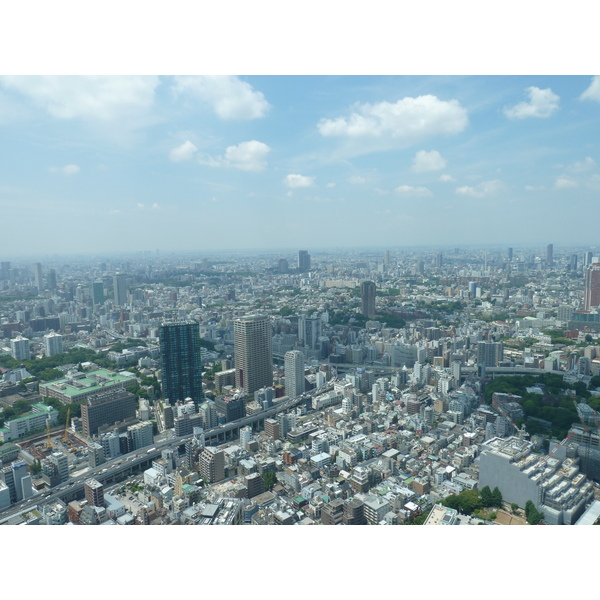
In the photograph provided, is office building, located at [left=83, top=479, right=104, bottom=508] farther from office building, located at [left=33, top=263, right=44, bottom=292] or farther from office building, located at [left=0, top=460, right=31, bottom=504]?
office building, located at [left=33, top=263, right=44, bottom=292]

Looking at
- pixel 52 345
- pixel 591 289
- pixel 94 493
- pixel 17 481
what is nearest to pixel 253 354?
pixel 94 493

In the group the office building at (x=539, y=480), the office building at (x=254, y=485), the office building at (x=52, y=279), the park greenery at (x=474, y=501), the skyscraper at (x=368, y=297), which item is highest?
the office building at (x=52, y=279)

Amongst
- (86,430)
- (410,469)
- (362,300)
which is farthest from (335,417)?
(362,300)

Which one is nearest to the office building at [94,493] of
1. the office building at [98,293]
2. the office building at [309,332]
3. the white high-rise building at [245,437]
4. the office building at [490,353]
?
the white high-rise building at [245,437]

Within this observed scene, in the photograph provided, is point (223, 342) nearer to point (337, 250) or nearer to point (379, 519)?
point (337, 250)

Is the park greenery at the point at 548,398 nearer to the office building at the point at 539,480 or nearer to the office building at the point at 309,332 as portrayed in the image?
the office building at the point at 539,480

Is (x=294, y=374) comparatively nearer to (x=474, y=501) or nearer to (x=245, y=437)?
(x=245, y=437)
